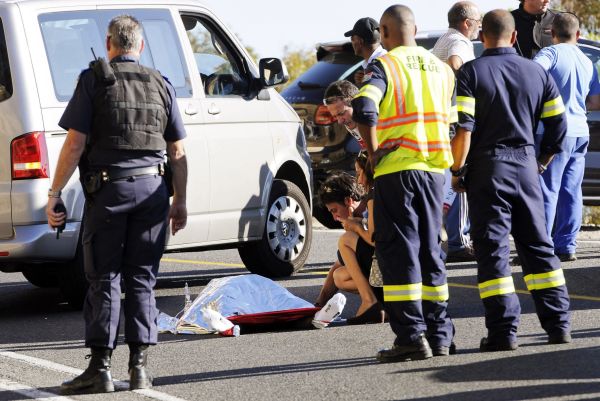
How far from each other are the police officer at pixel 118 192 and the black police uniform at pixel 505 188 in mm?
1731

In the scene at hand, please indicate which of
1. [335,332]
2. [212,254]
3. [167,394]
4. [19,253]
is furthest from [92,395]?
[212,254]

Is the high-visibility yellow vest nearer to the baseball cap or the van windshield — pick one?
the van windshield

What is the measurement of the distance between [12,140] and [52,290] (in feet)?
7.76

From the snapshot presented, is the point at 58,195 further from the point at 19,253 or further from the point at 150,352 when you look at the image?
the point at 19,253

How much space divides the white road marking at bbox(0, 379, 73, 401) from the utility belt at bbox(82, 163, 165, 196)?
101 centimetres

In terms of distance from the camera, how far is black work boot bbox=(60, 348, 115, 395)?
23.2 ft

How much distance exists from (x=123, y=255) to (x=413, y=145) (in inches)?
63.1

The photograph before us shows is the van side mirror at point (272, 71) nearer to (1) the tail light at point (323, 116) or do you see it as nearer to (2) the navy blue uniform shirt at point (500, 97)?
(1) the tail light at point (323, 116)

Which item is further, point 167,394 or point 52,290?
point 52,290

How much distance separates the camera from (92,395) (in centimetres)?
705

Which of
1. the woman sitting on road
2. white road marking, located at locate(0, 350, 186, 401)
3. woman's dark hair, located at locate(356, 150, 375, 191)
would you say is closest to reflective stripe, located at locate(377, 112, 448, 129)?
woman's dark hair, located at locate(356, 150, 375, 191)

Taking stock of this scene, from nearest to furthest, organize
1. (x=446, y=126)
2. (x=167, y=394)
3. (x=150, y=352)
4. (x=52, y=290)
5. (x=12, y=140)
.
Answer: (x=167, y=394) < (x=446, y=126) < (x=150, y=352) < (x=12, y=140) < (x=52, y=290)

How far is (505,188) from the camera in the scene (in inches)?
307

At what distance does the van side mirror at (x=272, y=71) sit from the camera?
11125mm
